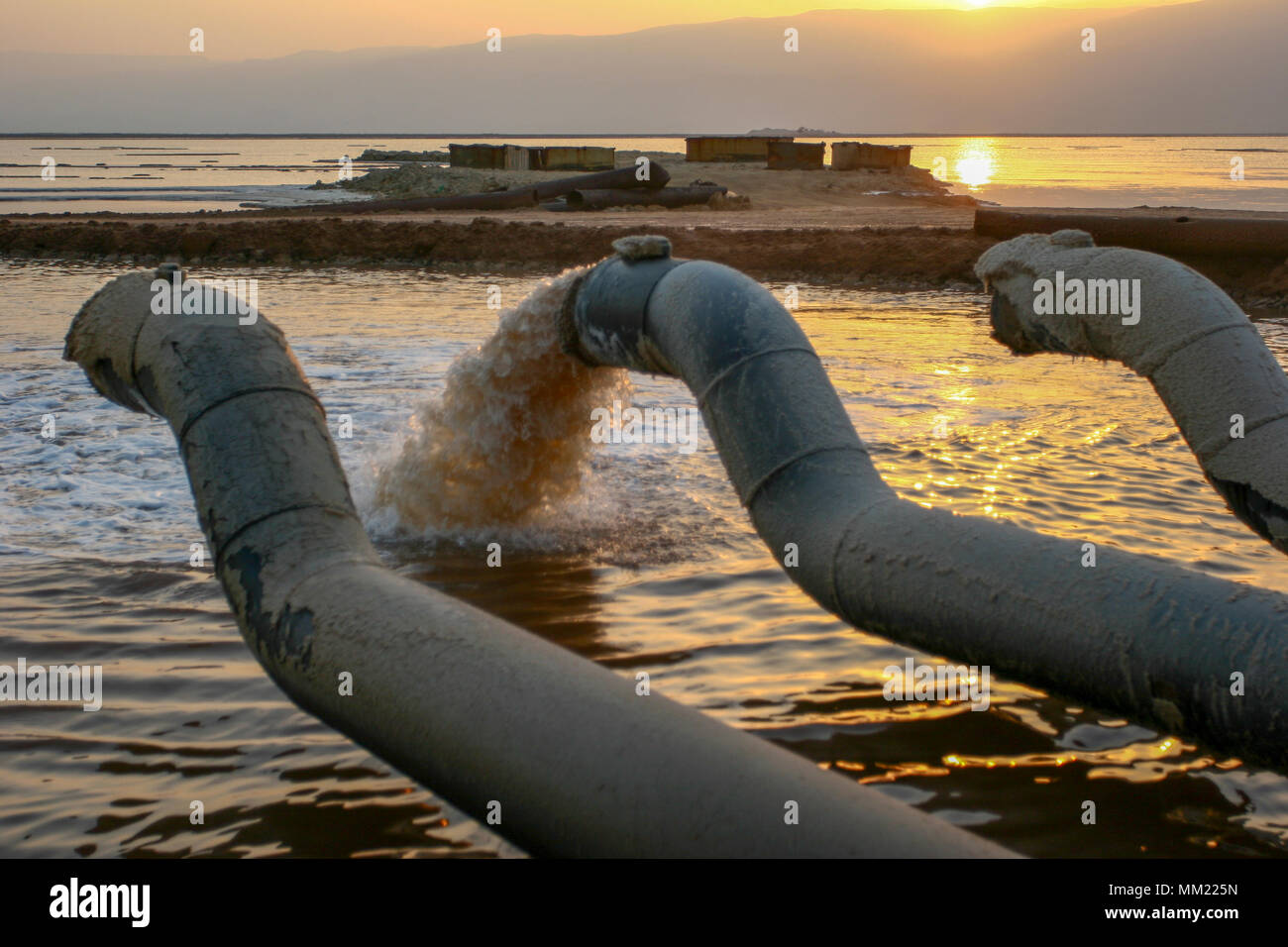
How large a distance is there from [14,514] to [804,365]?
13.5 feet

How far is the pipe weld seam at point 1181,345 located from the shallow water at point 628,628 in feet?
3.43

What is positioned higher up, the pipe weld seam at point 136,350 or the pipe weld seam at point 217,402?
the pipe weld seam at point 136,350

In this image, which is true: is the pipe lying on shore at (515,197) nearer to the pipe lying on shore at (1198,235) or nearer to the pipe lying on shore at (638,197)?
the pipe lying on shore at (638,197)

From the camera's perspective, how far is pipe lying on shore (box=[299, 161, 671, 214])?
25156 millimetres

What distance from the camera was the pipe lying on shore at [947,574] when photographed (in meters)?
2.07

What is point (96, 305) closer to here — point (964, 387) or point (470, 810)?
point (470, 810)

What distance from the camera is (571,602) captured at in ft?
14.8

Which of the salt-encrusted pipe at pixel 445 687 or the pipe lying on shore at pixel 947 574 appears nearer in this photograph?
the salt-encrusted pipe at pixel 445 687

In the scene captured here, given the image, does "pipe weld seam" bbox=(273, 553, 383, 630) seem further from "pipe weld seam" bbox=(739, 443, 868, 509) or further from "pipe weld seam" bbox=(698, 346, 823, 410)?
"pipe weld seam" bbox=(698, 346, 823, 410)

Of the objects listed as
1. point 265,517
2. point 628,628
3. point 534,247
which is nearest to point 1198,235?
point 534,247

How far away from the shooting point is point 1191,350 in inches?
132

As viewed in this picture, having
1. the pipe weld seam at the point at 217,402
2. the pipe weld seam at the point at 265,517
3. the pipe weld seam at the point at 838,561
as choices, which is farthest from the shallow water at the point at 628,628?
the pipe weld seam at the point at 217,402

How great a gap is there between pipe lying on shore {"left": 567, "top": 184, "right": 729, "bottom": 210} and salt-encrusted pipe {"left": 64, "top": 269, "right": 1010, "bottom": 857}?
923 inches
